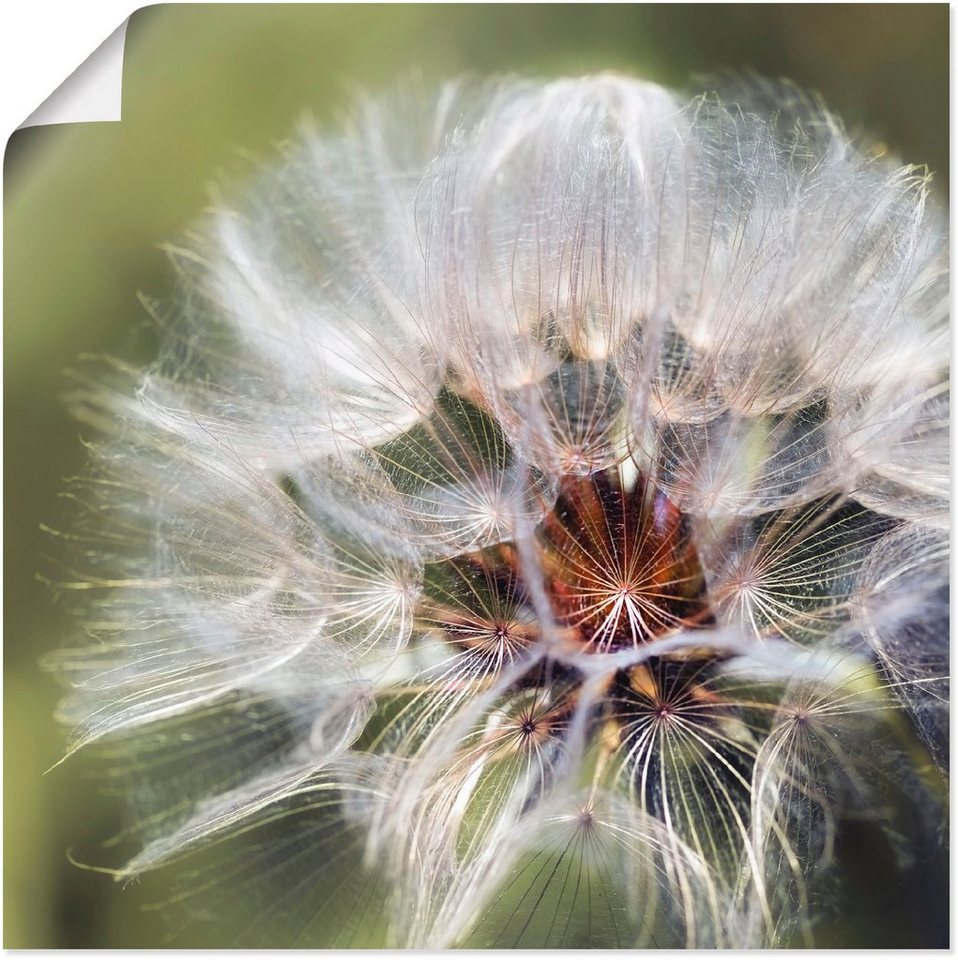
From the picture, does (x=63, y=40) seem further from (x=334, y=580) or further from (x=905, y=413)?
(x=905, y=413)

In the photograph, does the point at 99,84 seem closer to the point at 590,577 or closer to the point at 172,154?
Result: the point at 172,154

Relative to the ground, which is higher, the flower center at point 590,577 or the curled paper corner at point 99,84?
the curled paper corner at point 99,84

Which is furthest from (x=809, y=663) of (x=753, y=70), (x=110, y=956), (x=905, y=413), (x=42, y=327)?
(x=42, y=327)

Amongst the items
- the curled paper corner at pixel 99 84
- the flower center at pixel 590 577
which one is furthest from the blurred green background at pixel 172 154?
the flower center at pixel 590 577

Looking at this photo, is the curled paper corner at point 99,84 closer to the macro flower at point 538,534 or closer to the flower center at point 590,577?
the macro flower at point 538,534

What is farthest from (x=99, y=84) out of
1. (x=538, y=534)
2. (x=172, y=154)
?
(x=538, y=534)

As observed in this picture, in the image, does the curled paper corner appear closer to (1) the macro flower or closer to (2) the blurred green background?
(2) the blurred green background
